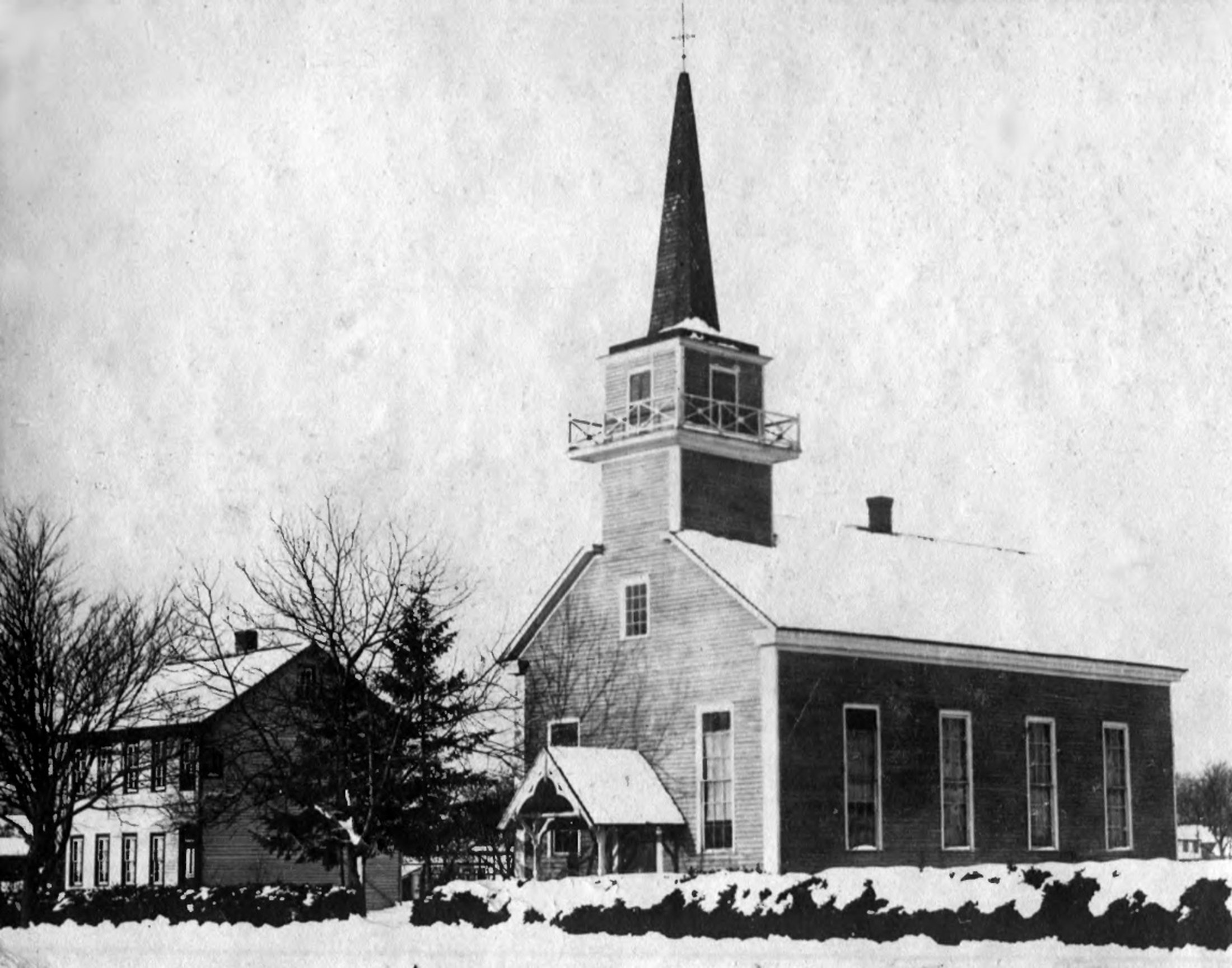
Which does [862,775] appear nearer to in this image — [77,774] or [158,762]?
[158,762]

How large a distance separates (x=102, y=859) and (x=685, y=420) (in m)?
28.8

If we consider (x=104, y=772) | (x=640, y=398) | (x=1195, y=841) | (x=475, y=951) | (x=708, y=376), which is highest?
(x=708, y=376)

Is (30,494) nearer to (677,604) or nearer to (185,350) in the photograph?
(185,350)

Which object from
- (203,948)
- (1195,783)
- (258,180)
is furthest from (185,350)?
(1195,783)

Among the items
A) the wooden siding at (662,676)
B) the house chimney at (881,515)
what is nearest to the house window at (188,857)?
the wooden siding at (662,676)

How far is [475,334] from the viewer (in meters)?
26.9

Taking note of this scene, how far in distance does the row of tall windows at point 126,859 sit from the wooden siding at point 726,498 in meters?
23.0

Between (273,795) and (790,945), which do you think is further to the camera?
(273,795)

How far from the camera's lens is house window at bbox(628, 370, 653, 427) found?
36812 millimetres

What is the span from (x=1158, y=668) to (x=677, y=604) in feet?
37.7

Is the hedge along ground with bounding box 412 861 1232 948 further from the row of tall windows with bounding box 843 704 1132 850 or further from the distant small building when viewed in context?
the distant small building

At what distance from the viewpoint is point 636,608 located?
1395 inches

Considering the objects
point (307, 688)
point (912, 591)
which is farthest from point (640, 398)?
point (307, 688)

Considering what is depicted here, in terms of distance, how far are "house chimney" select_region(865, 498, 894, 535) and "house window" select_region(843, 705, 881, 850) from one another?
8.18m
